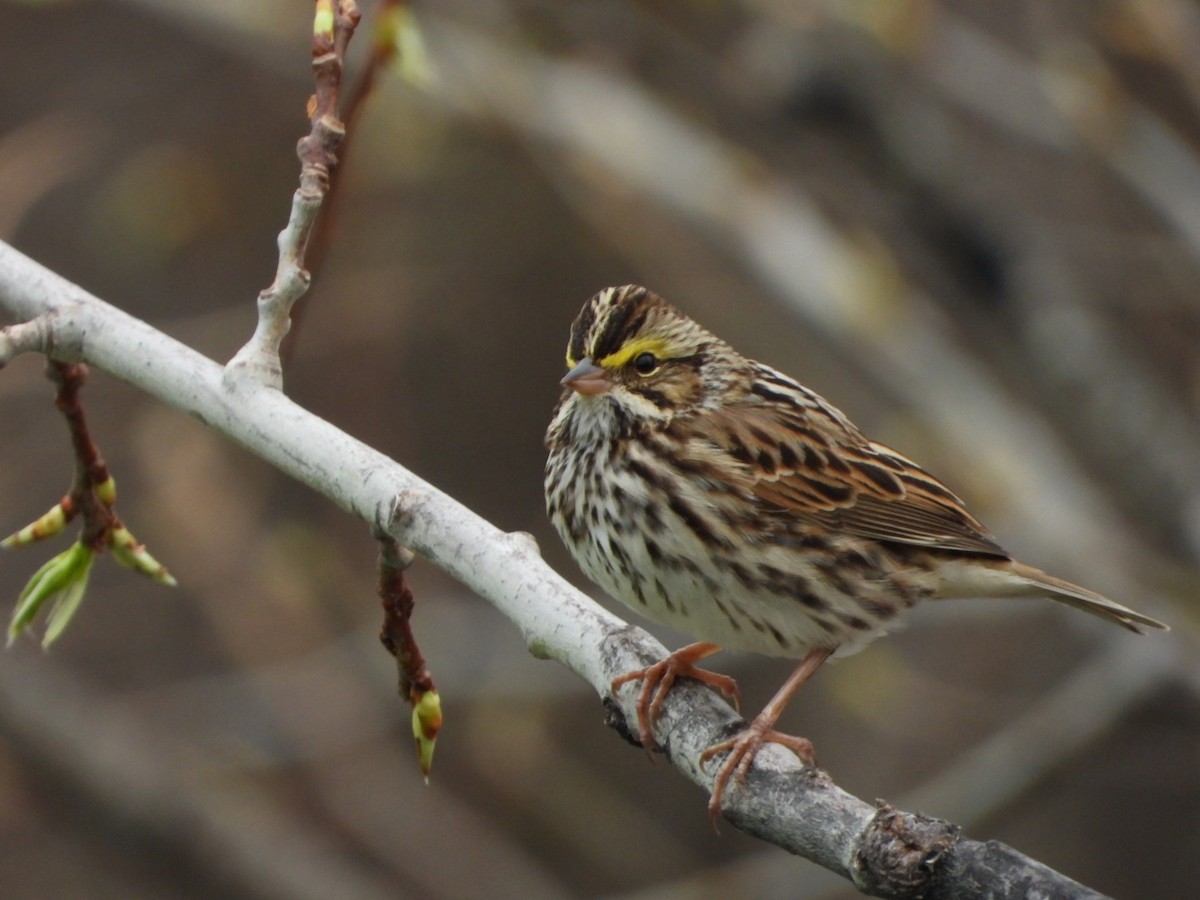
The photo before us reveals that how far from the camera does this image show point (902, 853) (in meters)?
2.55

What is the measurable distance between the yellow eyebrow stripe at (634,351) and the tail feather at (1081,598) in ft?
4.06

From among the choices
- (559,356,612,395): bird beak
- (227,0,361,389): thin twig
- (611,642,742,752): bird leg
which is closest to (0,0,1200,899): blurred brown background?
(559,356,612,395): bird beak

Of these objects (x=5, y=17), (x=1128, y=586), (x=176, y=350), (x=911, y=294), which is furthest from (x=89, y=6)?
(x=176, y=350)

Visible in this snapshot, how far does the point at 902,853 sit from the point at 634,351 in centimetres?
198

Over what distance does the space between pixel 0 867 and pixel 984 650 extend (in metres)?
5.62

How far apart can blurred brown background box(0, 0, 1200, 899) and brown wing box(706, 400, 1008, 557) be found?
2.35 metres

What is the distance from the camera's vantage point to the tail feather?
4551 mm

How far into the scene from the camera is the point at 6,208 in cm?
614

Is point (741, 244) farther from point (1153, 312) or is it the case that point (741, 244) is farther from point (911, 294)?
point (1153, 312)

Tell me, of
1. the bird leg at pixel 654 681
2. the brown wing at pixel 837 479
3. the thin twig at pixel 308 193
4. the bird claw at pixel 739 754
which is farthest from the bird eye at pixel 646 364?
the thin twig at pixel 308 193

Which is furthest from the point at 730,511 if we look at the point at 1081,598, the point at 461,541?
the point at 461,541

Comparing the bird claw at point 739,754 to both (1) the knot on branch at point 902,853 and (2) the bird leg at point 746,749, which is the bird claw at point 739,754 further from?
(1) the knot on branch at point 902,853

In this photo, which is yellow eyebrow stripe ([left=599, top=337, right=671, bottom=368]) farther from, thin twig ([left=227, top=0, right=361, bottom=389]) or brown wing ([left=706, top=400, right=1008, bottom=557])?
thin twig ([left=227, top=0, right=361, bottom=389])

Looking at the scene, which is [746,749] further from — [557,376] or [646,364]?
[557,376]
